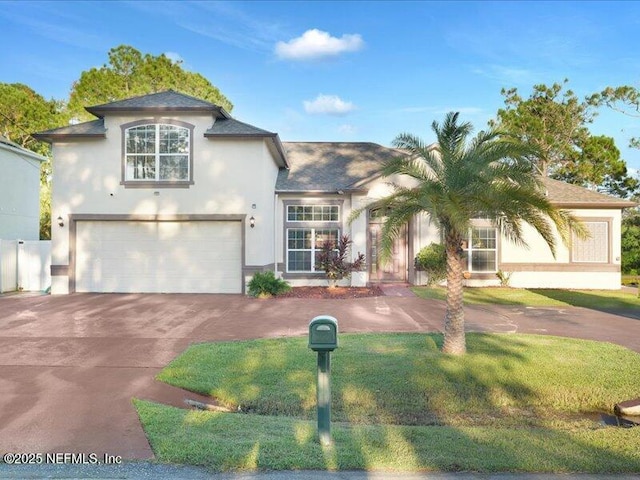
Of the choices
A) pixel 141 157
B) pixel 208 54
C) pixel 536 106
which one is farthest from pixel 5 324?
pixel 536 106

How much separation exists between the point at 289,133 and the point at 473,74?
11897 mm

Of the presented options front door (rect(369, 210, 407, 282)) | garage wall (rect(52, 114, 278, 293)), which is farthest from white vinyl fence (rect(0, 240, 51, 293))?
front door (rect(369, 210, 407, 282))

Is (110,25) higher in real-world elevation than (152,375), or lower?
higher

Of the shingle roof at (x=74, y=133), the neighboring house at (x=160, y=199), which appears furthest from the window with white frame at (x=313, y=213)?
the shingle roof at (x=74, y=133)

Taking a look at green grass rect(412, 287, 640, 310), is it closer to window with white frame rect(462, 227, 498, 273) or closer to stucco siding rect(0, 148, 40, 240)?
window with white frame rect(462, 227, 498, 273)

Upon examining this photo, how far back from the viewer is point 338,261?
55.2 feet

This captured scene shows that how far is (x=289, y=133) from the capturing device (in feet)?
88.5

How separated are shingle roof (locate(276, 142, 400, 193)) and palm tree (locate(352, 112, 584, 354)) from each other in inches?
355

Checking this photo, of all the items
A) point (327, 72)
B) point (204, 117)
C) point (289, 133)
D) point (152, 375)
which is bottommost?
point (152, 375)

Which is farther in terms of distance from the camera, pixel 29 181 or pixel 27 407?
pixel 29 181

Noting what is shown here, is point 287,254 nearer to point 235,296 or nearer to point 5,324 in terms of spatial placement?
point 235,296

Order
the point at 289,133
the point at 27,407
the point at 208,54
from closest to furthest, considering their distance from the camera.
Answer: the point at 27,407
the point at 208,54
the point at 289,133

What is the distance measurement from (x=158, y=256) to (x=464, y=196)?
39.1 ft

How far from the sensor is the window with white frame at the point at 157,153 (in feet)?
52.2
